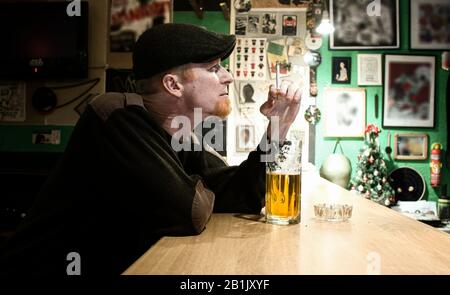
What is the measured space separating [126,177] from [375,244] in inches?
21.3

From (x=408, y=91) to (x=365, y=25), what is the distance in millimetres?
661

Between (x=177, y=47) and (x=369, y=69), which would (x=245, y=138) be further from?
(x=177, y=47)

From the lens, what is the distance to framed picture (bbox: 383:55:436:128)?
3.54 meters

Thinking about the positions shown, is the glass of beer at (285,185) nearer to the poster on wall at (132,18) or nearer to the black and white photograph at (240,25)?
the poster on wall at (132,18)

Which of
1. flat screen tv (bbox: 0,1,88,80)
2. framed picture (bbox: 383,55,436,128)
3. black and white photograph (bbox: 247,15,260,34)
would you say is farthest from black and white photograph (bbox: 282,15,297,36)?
flat screen tv (bbox: 0,1,88,80)

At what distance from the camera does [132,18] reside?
3.28 meters

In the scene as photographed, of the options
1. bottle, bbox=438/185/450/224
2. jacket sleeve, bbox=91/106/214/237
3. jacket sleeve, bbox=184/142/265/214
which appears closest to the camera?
jacket sleeve, bbox=91/106/214/237

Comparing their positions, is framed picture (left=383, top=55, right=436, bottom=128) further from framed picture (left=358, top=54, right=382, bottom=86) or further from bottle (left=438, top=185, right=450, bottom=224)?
bottle (left=438, top=185, right=450, bottom=224)

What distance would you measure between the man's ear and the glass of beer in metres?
0.39

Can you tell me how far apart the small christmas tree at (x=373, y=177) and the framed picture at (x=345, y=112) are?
0.20 metres

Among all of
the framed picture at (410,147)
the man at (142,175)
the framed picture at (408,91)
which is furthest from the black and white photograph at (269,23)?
the man at (142,175)

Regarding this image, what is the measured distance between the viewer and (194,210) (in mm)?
885
